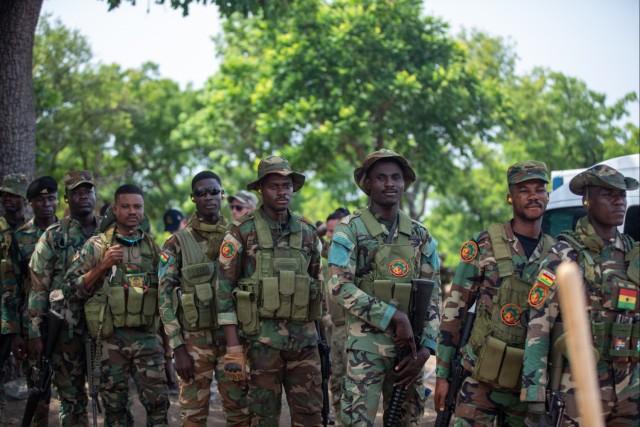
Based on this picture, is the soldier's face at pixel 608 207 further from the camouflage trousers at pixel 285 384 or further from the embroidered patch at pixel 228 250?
the embroidered patch at pixel 228 250

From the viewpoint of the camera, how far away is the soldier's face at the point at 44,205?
721 cm

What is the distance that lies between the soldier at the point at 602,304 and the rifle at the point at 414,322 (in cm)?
83

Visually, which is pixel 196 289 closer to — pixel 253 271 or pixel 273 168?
pixel 253 271

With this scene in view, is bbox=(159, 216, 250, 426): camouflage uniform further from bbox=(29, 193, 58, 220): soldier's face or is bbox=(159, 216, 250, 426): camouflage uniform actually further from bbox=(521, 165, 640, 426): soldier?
bbox=(521, 165, 640, 426): soldier

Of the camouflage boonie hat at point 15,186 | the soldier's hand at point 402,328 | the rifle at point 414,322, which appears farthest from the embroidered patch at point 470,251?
the camouflage boonie hat at point 15,186

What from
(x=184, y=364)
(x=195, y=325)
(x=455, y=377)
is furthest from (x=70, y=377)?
(x=455, y=377)

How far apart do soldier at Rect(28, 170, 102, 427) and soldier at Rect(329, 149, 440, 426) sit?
2554mm

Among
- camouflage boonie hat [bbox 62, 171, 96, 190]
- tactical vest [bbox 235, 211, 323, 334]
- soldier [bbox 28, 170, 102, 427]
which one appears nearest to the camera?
tactical vest [bbox 235, 211, 323, 334]

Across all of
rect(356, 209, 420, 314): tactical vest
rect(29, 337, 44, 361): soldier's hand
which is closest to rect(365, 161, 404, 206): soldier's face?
rect(356, 209, 420, 314): tactical vest

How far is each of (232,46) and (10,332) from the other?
77.0 feet

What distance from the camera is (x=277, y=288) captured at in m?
5.44

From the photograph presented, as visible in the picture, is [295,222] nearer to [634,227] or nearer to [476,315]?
[476,315]

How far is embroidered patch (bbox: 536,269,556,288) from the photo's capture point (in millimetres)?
4277

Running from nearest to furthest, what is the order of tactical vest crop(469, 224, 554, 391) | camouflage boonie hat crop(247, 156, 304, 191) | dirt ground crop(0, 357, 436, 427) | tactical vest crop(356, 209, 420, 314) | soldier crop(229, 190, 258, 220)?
tactical vest crop(469, 224, 554, 391), tactical vest crop(356, 209, 420, 314), camouflage boonie hat crop(247, 156, 304, 191), dirt ground crop(0, 357, 436, 427), soldier crop(229, 190, 258, 220)
